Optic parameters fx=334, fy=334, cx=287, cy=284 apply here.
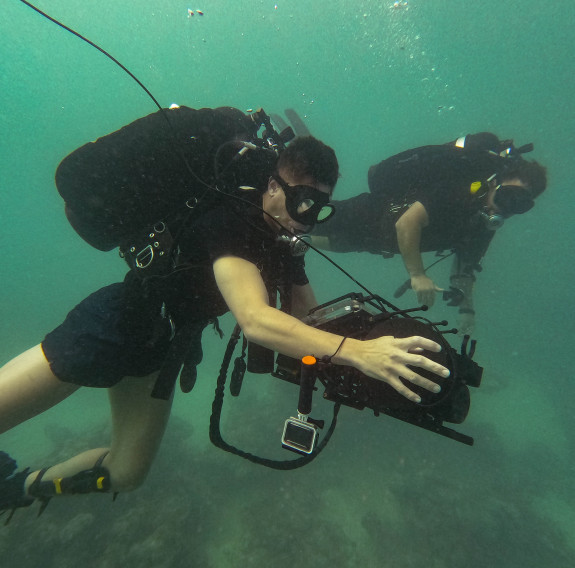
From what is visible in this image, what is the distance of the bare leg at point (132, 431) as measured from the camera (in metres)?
3.37

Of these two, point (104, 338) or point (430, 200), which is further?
point (430, 200)

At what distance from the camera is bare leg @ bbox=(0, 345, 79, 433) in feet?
8.35

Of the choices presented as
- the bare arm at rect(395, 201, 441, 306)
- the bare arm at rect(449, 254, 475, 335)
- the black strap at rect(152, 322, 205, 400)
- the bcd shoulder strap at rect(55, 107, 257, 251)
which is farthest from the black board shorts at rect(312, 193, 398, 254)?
the black strap at rect(152, 322, 205, 400)

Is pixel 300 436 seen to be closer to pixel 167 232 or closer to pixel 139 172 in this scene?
pixel 167 232

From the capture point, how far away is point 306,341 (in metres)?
1.75

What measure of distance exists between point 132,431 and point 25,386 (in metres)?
1.17

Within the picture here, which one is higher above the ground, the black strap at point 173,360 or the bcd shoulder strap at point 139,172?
the bcd shoulder strap at point 139,172

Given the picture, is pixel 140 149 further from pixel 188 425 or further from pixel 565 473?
pixel 565 473

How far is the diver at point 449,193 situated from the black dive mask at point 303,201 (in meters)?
3.00

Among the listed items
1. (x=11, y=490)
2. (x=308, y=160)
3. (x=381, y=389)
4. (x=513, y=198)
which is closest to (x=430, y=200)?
(x=513, y=198)

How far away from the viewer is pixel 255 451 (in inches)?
376

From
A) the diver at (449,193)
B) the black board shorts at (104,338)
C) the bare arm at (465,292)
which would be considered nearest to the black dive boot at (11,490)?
the black board shorts at (104,338)

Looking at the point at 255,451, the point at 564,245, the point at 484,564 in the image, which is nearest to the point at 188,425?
the point at 255,451

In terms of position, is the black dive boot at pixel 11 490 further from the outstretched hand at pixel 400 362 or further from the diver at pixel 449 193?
the diver at pixel 449 193
